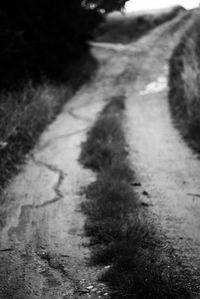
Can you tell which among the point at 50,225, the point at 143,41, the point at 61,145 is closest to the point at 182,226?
the point at 50,225

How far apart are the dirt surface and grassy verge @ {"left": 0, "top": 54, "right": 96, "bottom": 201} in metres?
0.24

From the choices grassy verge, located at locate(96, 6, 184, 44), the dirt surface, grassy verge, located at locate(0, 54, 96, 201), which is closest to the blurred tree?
grassy verge, located at locate(0, 54, 96, 201)

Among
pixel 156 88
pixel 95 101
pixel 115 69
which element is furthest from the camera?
pixel 115 69

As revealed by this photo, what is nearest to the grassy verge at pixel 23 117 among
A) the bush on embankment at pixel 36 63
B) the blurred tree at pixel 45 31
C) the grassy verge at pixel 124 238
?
the bush on embankment at pixel 36 63

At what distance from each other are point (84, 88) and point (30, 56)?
266cm

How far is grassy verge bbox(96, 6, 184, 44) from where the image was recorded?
53.4 ft

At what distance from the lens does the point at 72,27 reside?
10.2m

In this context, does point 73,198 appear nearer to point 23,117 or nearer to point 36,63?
point 23,117

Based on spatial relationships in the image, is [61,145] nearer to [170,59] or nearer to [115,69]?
[115,69]

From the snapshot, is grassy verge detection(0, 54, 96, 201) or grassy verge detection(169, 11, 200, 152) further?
grassy verge detection(169, 11, 200, 152)

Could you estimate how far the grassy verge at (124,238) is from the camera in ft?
9.75

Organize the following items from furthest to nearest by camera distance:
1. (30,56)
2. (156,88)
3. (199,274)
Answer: (156,88), (30,56), (199,274)

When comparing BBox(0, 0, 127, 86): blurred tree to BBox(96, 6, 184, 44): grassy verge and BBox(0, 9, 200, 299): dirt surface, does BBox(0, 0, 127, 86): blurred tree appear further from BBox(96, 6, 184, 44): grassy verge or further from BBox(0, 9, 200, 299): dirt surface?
BBox(96, 6, 184, 44): grassy verge

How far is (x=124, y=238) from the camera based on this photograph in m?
3.70
